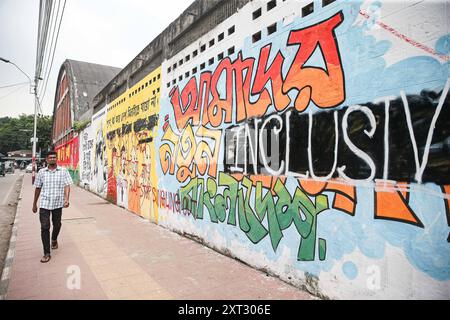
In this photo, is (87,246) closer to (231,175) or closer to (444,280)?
(231,175)

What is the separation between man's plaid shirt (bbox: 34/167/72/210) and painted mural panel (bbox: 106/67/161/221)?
2755 millimetres

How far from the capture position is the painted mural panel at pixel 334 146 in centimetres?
236

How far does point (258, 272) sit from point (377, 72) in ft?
9.31

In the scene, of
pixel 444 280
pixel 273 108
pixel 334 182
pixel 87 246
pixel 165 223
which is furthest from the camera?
pixel 165 223

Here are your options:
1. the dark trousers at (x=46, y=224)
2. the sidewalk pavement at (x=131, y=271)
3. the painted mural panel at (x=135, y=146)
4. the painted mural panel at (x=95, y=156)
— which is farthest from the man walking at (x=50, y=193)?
the painted mural panel at (x=95, y=156)

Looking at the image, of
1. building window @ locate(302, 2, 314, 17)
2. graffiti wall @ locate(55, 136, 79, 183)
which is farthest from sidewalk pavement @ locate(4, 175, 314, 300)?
graffiti wall @ locate(55, 136, 79, 183)

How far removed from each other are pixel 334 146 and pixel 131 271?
3.13 meters

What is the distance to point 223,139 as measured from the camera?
4.93 m


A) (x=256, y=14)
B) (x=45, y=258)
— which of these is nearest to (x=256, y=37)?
(x=256, y=14)

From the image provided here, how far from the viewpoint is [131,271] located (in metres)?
4.16

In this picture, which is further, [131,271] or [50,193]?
Result: [50,193]

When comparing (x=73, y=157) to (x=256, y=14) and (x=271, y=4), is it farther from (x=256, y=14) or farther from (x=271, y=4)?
(x=271, y=4)

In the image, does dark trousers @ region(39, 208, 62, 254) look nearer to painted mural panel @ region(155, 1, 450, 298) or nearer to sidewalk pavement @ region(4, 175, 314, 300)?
sidewalk pavement @ region(4, 175, 314, 300)
